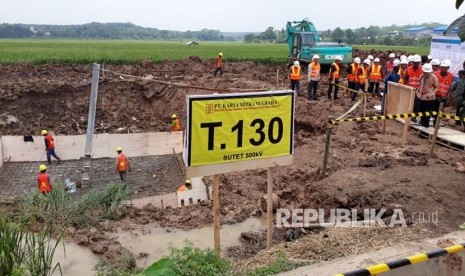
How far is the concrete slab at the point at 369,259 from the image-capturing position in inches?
181

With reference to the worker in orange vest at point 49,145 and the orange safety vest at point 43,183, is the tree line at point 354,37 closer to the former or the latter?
the worker in orange vest at point 49,145

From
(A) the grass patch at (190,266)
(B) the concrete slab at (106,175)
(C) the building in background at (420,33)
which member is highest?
(C) the building in background at (420,33)

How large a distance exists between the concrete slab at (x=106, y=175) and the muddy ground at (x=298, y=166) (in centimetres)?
191

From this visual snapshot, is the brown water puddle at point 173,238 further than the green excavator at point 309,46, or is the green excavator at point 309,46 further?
the green excavator at point 309,46

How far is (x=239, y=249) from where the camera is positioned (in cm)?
684

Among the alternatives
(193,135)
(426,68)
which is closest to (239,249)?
(193,135)

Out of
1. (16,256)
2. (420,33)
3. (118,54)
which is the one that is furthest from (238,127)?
(420,33)

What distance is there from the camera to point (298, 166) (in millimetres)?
10148

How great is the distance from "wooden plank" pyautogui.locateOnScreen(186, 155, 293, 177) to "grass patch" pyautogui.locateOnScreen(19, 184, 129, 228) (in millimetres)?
3767

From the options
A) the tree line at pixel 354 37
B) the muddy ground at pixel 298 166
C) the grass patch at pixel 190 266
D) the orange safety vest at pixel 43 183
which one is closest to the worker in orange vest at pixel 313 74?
the muddy ground at pixel 298 166

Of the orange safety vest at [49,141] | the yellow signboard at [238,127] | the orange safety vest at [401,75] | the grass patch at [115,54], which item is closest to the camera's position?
the yellow signboard at [238,127]

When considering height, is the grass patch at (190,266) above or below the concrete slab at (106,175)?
above

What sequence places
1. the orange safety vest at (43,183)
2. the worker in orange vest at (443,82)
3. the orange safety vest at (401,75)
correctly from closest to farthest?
1. the orange safety vest at (43,183)
2. the worker in orange vest at (443,82)
3. the orange safety vest at (401,75)

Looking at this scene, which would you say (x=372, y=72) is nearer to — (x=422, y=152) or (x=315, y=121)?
(x=315, y=121)
